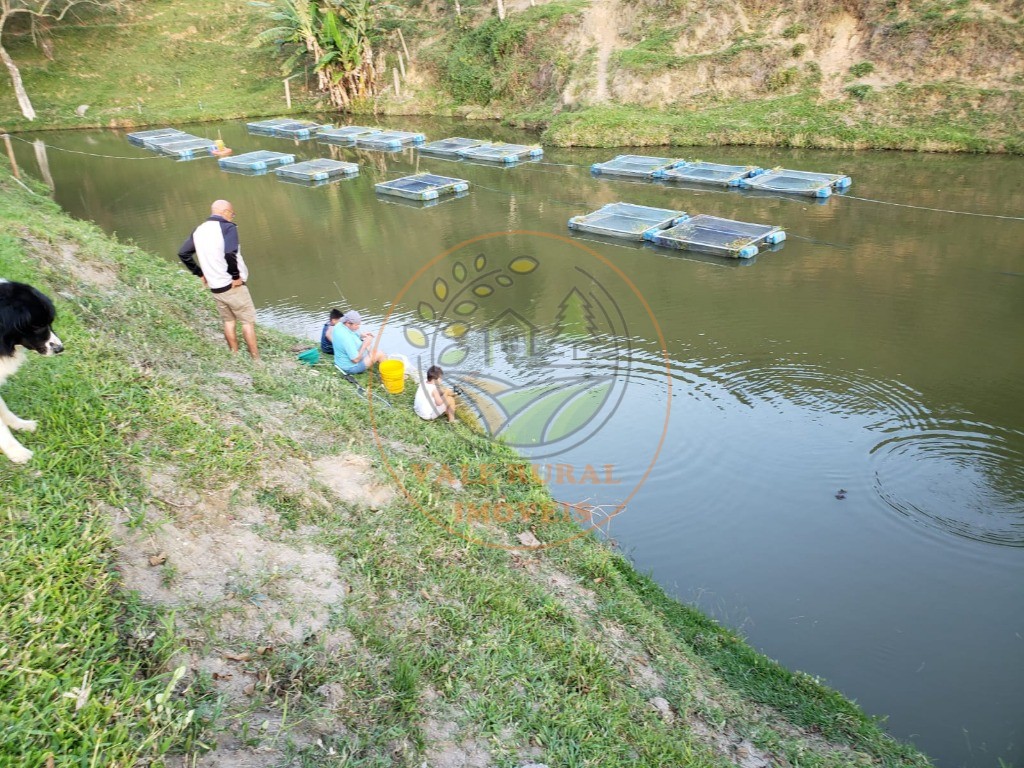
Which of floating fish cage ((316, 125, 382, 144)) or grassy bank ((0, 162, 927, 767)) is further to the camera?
floating fish cage ((316, 125, 382, 144))

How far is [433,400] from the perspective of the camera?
7.14 metres

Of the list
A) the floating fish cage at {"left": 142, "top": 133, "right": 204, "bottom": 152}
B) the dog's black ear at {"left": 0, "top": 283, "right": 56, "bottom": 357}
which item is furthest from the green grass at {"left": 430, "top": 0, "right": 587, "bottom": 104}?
the dog's black ear at {"left": 0, "top": 283, "right": 56, "bottom": 357}

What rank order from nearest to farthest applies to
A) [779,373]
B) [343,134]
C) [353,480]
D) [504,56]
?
1. [353,480]
2. [779,373]
3. [343,134]
4. [504,56]

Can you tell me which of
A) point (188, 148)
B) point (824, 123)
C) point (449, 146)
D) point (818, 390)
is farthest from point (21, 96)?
point (818, 390)

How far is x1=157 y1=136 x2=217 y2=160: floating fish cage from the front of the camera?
2364 cm

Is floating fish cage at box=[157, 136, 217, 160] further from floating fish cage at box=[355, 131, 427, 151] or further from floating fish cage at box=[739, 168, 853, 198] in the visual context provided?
floating fish cage at box=[739, 168, 853, 198]

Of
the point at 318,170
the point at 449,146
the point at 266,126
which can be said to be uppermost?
the point at 266,126

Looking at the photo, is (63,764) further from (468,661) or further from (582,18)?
(582,18)

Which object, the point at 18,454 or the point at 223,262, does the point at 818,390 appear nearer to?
the point at 223,262

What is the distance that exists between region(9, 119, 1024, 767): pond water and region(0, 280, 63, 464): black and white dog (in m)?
4.73

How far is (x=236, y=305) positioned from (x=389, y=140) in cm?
1902

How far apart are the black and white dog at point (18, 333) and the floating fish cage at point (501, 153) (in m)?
18.4

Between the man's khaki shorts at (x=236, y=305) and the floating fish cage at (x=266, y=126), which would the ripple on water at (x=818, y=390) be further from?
the floating fish cage at (x=266, y=126)

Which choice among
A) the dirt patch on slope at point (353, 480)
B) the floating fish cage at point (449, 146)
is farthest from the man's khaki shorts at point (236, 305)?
the floating fish cage at point (449, 146)
